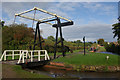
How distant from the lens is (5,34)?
861 inches

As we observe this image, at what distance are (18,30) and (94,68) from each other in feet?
56.4

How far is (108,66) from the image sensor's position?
12062mm

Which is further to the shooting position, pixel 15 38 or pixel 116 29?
pixel 116 29

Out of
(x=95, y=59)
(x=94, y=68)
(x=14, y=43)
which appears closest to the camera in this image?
(x=94, y=68)

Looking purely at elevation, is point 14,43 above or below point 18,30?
below

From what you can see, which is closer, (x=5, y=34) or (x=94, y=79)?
(x=94, y=79)

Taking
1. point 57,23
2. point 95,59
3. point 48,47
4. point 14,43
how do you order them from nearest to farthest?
point 95,59, point 57,23, point 14,43, point 48,47

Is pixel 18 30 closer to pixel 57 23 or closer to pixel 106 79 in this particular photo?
pixel 57 23

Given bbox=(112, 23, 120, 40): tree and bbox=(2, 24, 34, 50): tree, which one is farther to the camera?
bbox=(112, 23, 120, 40): tree

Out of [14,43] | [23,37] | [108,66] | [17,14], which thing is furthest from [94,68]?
[23,37]

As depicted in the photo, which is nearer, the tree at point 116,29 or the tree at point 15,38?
the tree at point 15,38

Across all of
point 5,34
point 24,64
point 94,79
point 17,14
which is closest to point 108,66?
point 94,79

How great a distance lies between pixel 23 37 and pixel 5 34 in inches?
134

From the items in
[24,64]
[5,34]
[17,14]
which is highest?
[17,14]
